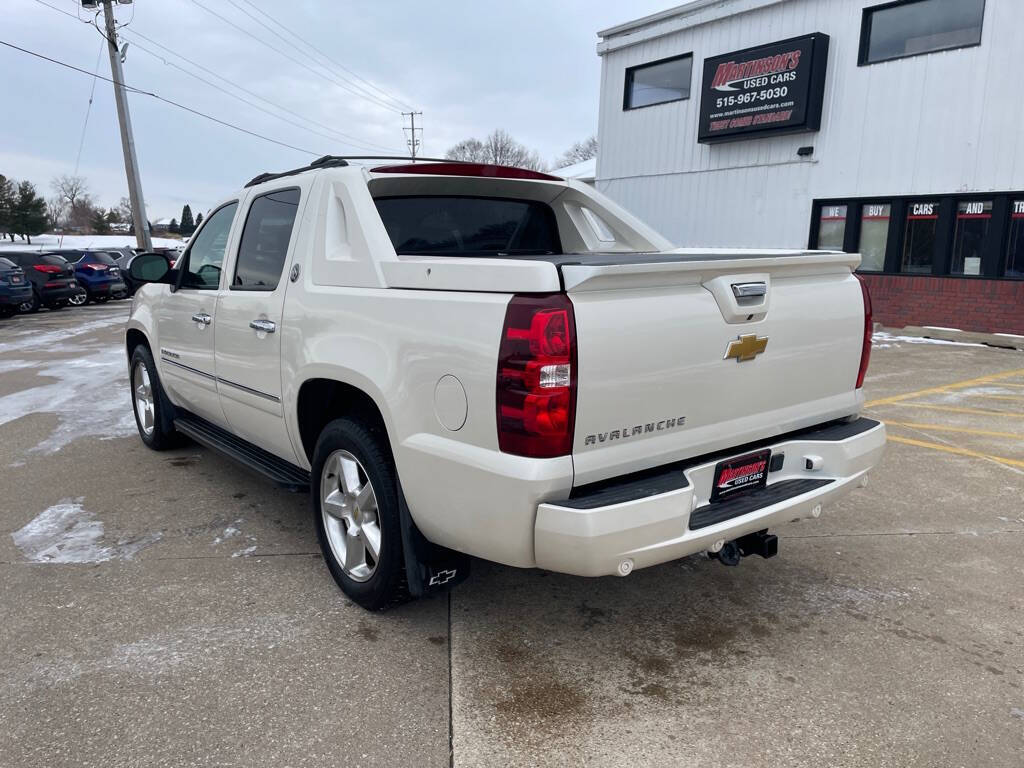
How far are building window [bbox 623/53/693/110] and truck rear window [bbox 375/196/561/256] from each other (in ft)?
47.8

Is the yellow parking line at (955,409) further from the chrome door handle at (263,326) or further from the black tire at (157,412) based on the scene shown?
the black tire at (157,412)

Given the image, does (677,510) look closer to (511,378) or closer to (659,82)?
(511,378)

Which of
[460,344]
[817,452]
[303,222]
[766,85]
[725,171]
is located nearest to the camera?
[460,344]

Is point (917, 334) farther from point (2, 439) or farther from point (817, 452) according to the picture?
point (2, 439)

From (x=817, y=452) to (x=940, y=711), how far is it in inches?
40.8

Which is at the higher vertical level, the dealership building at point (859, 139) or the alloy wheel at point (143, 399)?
the dealership building at point (859, 139)

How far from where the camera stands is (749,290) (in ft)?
9.40

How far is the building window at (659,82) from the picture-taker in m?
17.4

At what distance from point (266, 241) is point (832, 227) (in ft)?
44.5

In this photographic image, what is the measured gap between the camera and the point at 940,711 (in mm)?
2660

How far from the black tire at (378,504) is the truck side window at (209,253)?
163cm

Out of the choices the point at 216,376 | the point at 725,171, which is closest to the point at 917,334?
the point at 725,171

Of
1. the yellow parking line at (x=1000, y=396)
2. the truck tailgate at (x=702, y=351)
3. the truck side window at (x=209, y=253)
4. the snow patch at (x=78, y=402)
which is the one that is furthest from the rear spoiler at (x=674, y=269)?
the yellow parking line at (x=1000, y=396)

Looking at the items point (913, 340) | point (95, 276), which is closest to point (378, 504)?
point (913, 340)
